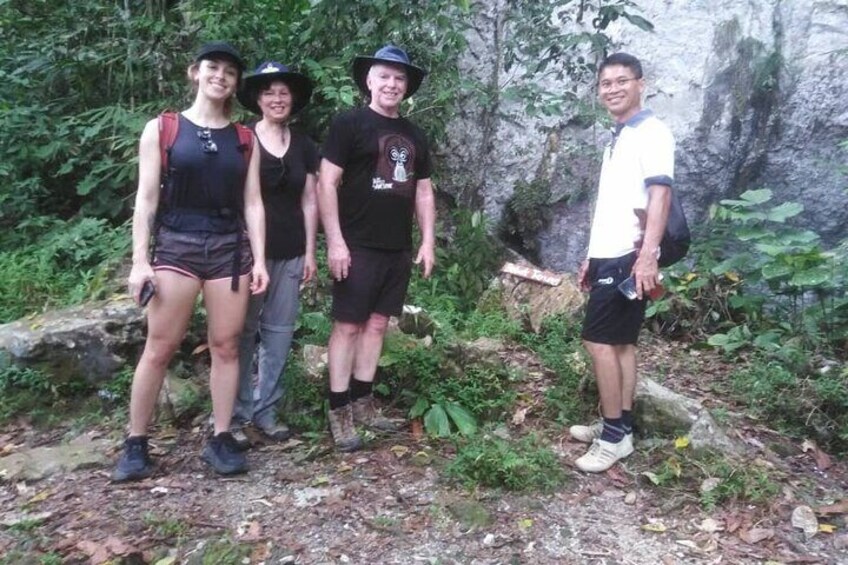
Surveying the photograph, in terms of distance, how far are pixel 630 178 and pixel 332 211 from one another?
1622 millimetres

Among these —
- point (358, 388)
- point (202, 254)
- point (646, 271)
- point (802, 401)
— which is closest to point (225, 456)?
point (358, 388)

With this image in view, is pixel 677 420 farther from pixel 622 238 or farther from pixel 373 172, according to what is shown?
pixel 373 172

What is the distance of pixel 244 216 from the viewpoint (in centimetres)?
349

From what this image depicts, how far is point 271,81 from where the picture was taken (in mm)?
3666

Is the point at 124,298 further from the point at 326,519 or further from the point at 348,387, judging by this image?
the point at 326,519

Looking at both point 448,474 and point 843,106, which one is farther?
point 843,106

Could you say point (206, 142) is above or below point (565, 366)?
above

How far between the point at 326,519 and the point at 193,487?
0.75m

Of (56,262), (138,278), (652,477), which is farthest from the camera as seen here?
(56,262)

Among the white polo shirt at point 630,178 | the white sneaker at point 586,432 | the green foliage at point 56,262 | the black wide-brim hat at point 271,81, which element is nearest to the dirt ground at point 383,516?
the white sneaker at point 586,432

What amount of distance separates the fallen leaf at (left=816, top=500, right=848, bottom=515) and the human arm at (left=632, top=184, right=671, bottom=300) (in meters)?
1.46

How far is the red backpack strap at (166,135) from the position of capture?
3.19m

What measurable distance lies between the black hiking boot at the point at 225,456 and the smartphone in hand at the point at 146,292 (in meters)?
0.87

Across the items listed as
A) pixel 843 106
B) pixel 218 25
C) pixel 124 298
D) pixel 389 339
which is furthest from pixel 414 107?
pixel 843 106
